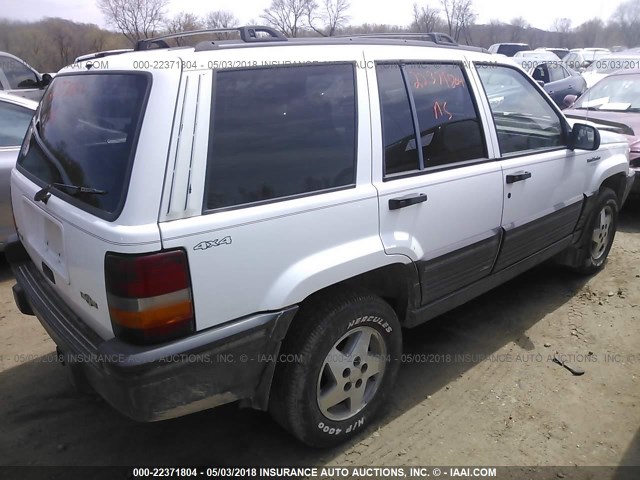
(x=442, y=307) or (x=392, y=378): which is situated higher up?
(x=442, y=307)

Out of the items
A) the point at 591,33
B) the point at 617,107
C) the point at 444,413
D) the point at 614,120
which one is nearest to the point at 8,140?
the point at 444,413

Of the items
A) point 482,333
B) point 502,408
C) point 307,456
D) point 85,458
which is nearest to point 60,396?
point 85,458

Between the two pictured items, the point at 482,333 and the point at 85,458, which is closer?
the point at 85,458

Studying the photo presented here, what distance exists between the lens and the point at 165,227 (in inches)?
71.0

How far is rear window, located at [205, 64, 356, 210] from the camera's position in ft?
6.45

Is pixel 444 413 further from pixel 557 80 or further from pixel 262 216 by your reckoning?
pixel 557 80

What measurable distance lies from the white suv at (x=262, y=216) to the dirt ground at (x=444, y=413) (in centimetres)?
32

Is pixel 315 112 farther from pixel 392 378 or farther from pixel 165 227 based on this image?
pixel 392 378

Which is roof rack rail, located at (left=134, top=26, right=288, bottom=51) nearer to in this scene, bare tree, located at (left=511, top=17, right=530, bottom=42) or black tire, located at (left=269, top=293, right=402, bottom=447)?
black tire, located at (left=269, top=293, right=402, bottom=447)

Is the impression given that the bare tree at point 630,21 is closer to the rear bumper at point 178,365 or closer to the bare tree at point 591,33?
the bare tree at point 591,33

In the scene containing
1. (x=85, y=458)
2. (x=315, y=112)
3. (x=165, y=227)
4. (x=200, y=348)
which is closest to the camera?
(x=165, y=227)

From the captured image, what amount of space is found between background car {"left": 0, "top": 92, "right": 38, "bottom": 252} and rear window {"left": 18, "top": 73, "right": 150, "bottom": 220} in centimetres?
202

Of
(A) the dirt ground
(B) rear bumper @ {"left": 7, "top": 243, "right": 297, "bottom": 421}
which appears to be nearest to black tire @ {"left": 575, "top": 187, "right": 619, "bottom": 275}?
(A) the dirt ground

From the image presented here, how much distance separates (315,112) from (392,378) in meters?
1.49
